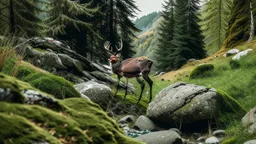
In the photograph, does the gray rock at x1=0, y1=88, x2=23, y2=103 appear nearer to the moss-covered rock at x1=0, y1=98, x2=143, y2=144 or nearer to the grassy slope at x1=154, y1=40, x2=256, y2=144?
the moss-covered rock at x1=0, y1=98, x2=143, y2=144

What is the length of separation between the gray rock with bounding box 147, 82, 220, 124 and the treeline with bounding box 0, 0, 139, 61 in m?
10.5

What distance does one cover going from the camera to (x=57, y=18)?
2703cm

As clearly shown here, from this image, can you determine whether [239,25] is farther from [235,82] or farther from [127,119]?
[127,119]

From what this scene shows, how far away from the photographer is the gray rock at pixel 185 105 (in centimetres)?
1262

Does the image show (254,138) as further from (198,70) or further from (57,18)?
(57,18)

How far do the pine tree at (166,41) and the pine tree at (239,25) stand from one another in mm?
8048

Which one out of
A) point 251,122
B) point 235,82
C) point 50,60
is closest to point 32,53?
point 50,60

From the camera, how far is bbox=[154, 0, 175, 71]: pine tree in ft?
137

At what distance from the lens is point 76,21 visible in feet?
88.0

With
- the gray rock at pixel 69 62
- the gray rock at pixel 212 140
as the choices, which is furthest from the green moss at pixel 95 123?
the gray rock at pixel 69 62

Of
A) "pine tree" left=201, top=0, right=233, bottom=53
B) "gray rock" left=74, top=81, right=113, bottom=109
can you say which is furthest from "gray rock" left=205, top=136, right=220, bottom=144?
"pine tree" left=201, top=0, right=233, bottom=53

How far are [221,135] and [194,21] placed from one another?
3147 centimetres

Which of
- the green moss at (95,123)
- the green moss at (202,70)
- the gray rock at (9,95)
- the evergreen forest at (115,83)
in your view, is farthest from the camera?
the green moss at (202,70)

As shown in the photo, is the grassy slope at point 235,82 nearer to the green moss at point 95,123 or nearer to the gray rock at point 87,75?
the gray rock at point 87,75
